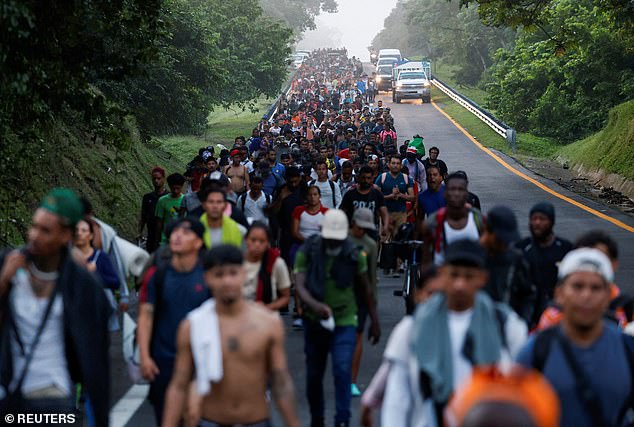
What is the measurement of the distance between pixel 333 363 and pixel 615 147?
78.2 ft

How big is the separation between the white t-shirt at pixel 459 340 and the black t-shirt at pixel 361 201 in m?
9.00

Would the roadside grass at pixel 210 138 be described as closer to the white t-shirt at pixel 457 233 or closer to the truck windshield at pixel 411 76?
the truck windshield at pixel 411 76

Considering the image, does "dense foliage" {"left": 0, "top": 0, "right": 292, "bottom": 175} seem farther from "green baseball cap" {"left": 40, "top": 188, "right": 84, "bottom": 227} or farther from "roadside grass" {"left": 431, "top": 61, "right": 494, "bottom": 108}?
"roadside grass" {"left": 431, "top": 61, "right": 494, "bottom": 108}

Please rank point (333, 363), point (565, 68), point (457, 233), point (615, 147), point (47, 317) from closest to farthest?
point (47, 317), point (333, 363), point (457, 233), point (615, 147), point (565, 68)

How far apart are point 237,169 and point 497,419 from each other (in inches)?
598

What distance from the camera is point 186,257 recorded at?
7.33 meters

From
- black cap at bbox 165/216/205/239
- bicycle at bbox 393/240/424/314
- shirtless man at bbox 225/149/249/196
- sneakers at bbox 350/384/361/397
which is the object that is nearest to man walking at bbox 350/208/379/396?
sneakers at bbox 350/384/361/397

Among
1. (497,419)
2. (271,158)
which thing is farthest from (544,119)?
(497,419)

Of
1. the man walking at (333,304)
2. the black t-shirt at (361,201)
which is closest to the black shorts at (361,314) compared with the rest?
the man walking at (333,304)

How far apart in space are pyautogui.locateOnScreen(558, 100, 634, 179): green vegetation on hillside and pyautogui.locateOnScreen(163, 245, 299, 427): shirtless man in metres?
23.8

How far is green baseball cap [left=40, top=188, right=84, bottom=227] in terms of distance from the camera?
19.2ft

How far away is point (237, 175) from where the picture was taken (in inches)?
680

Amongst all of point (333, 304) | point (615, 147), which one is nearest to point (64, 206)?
point (333, 304)

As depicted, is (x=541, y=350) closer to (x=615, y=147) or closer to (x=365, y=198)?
(x=365, y=198)
